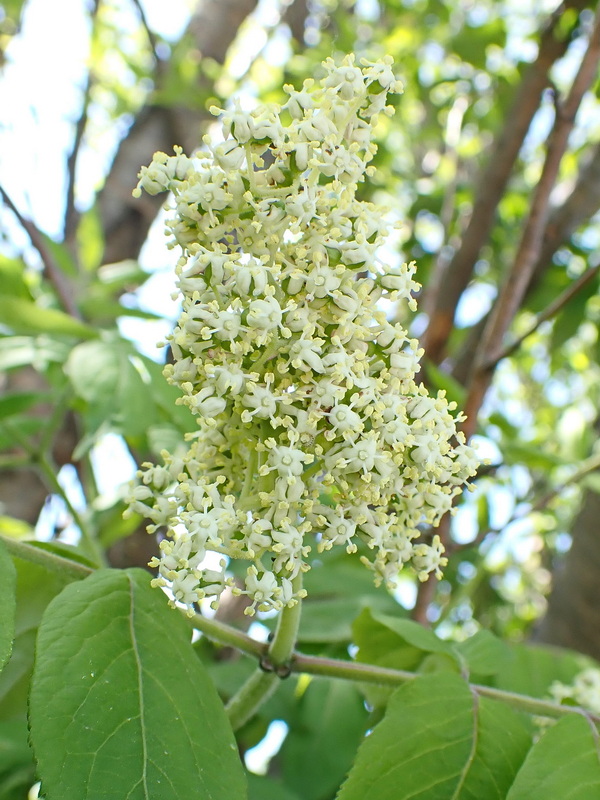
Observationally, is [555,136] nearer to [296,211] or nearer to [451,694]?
[296,211]

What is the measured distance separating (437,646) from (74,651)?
76cm

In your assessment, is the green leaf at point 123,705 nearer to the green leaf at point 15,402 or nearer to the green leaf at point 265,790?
the green leaf at point 265,790

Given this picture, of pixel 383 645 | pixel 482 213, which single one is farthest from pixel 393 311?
pixel 383 645

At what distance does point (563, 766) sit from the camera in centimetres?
132

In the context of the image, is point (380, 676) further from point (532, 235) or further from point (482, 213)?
point (482, 213)

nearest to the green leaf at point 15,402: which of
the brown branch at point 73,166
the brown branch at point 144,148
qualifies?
the brown branch at point 73,166

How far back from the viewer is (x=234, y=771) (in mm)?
1229

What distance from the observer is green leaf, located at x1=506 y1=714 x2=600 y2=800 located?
1269 millimetres

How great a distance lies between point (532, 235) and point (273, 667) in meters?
1.66

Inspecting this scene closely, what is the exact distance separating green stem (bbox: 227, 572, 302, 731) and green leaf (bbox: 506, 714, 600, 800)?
43 centimetres

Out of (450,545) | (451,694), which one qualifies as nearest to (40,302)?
(450,545)

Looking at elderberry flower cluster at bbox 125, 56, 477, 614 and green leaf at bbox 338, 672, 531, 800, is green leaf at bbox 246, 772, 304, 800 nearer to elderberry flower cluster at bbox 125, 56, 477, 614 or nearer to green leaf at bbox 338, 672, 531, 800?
green leaf at bbox 338, 672, 531, 800

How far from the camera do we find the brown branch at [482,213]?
3.23 m

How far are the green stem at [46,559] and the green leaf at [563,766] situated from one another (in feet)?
2.66
